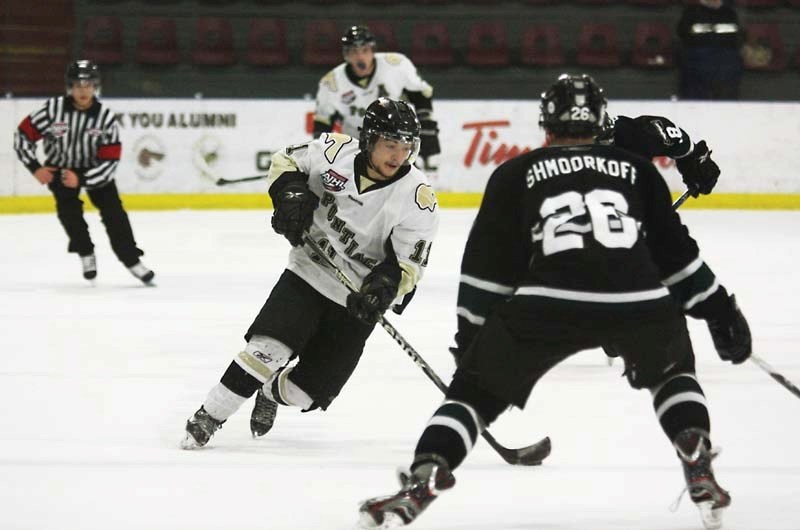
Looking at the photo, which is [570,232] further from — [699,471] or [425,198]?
[425,198]

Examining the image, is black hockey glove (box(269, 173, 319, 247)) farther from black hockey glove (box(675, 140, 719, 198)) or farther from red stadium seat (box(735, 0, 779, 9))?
red stadium seat (box(735, 0, 779, 9))

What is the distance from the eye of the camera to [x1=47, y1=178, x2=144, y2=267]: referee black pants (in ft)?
23.4

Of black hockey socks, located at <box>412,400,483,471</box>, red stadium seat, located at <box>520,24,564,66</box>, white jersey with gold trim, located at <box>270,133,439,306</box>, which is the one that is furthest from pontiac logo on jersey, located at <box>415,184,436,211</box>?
red stadium seat, located at <box>520,24,564,66</box>

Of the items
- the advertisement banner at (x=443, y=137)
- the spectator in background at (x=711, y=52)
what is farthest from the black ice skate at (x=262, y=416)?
the spectator in background at (x=711, y=52)

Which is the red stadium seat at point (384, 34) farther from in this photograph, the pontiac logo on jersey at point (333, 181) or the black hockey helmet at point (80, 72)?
the pontiac logo on jersey at point (333, 181)

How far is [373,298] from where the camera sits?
3.36m

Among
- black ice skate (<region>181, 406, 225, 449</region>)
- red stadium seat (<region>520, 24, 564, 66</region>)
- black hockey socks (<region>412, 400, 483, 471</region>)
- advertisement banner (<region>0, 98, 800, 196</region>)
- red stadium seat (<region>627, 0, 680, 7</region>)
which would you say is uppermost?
black hockey socks (<region>412, 400, 483, 471</region>)

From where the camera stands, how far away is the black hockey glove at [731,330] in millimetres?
2941

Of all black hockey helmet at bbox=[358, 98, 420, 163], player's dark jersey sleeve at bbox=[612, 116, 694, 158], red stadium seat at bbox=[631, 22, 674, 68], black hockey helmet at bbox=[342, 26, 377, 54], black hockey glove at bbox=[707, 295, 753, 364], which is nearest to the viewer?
black hockey glove at bbox=[707, 295, 753, 364]

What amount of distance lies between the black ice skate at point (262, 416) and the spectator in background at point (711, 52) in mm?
7630

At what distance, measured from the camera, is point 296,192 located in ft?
11.9

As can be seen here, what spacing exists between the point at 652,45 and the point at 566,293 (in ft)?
Answer: 31.1

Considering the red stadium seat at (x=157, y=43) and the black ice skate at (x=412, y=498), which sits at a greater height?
the black ice skate at (x=412, y=498)

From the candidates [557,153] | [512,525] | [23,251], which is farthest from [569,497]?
[23,251]
